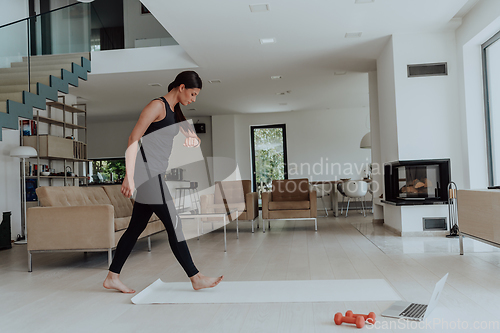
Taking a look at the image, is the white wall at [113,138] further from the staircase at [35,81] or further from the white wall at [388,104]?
the white wall at [388,104]

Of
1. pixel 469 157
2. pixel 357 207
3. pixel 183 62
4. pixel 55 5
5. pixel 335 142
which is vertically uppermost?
pixel 55 5

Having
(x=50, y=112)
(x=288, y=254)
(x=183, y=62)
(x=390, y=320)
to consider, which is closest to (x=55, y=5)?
(x=50, y=112)

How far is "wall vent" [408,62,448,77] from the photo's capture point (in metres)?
5.28

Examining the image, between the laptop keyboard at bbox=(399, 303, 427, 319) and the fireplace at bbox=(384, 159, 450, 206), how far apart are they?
10.4ft

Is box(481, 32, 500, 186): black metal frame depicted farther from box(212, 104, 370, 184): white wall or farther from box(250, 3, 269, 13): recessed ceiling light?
box(212, 104, 370, 184): white wall

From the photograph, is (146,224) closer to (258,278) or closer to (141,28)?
(258,278)

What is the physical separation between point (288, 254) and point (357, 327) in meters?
2.22

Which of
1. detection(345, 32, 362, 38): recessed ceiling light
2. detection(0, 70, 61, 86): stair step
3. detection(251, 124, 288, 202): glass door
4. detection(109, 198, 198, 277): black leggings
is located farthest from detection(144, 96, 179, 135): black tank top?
detection(251, 124, 288, 202): glass door

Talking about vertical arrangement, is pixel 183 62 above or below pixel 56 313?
above

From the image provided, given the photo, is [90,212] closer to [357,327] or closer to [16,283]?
[16,283]

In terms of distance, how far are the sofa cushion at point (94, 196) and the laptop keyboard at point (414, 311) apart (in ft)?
11.7

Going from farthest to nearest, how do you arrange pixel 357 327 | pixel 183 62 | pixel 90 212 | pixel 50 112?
1. pixel 50 112
2. pixel 183 62
3. pixel 90 212
4. pixel 357 327

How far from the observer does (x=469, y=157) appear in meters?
5.07

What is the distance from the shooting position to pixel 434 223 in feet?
17.0
